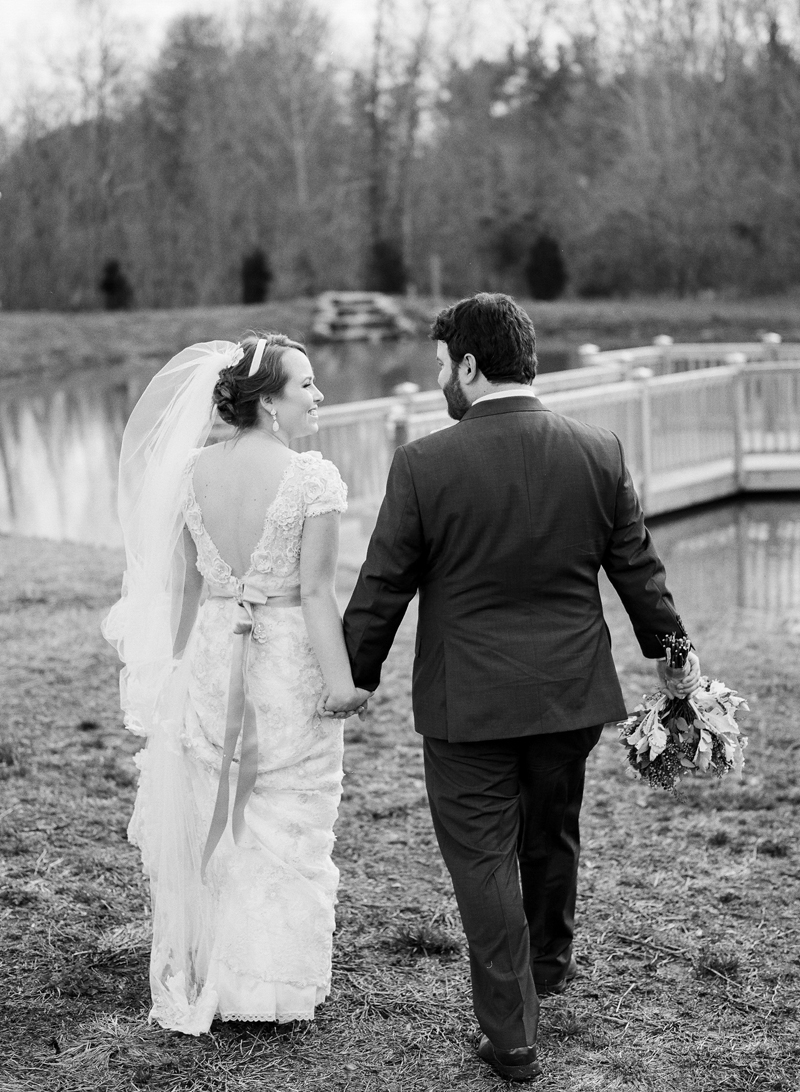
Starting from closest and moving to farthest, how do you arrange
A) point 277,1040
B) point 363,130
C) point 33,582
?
1. point 277,1040
2. point 33,582
3. point 363,130

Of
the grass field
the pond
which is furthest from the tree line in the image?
the pond

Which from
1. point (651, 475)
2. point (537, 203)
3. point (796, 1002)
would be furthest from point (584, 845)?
point (537, 203)

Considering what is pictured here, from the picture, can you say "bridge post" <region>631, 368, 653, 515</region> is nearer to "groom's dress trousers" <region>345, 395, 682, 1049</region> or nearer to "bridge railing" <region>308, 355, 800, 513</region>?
"bridge railing" <region>308, 355, 800, 513</region>

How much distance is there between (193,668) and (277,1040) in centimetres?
109

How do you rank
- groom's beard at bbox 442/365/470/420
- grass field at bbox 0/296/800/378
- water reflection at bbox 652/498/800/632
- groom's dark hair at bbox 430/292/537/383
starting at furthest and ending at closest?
grass field at bbox 0/296/800/378 → water reflection at bbox 652/498/800/632 → groom's beard at bbox 442/365/470/420 → groom's dark hair at bbox 430/292/537/383

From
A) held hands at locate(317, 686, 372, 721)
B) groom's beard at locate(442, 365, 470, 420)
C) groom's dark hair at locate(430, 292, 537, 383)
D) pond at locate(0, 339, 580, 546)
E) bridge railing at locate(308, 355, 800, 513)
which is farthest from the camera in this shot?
pond at locate(0, 339, 580, 546)

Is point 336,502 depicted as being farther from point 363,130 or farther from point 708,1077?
point 363,130

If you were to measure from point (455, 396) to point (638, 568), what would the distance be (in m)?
0.68

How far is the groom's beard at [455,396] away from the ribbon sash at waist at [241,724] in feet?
2.31

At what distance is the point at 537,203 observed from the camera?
54000 millimetres

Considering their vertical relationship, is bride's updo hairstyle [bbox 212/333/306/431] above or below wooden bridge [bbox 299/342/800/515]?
above

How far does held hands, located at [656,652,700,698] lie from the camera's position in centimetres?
358

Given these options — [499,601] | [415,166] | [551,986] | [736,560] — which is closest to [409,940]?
[551,986]

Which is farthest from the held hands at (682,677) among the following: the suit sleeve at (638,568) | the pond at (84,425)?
the pond at (84,425)
